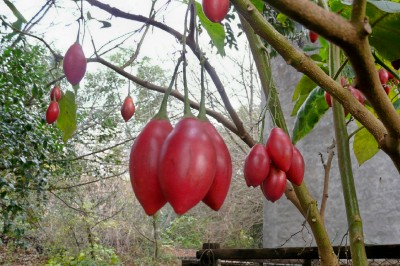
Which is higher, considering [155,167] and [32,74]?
[32,74]

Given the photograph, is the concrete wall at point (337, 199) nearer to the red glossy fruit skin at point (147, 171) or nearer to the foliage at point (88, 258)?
the foliage at point (88, 258)

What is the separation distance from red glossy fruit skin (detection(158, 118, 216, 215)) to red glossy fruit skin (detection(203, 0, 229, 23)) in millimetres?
191

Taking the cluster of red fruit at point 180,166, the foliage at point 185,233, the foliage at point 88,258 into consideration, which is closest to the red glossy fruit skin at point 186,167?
the cluster of red fruit at point 180,166

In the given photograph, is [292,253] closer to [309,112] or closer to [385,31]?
[309,112]

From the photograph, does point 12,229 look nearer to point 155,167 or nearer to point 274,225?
point 274,225

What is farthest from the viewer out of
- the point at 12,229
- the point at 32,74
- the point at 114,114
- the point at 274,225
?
the point at 114,114

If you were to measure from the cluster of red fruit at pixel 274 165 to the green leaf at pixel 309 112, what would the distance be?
11.6 inches

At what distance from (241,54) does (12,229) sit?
135 inches

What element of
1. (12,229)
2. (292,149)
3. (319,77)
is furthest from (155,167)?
(12,229)

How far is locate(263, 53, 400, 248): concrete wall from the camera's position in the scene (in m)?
3.19

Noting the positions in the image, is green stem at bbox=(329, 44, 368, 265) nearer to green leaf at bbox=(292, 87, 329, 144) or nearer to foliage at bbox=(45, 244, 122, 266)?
green leaf at bbox=(292, 87, 329, 144)

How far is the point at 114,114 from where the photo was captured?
198 inches

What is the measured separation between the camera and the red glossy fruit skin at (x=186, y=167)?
0.85 feet

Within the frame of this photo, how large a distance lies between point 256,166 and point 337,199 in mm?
3115
